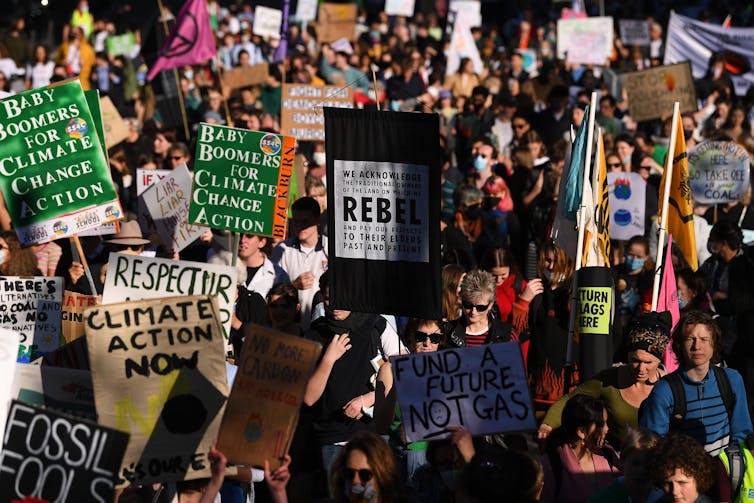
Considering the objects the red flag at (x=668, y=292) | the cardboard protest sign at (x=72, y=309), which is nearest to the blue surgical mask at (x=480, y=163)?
the red flag at (x=668, y=292)

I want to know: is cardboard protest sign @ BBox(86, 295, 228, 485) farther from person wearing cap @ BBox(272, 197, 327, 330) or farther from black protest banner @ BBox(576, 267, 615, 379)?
person wearing cap @ BBox(272, 197, 327, 330)

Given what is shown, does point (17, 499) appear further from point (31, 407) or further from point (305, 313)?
point (305, 313)

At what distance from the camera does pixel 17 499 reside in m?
5.72

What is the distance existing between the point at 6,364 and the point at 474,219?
21.2ft

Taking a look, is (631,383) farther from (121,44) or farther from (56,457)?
(121,44)

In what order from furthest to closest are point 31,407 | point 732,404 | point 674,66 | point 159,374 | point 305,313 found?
1. point 674,66
2. point 305,313
3. point 732,404
4. point 159,374
5. point 31,407

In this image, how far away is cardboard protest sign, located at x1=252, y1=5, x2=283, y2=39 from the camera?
21.6 m

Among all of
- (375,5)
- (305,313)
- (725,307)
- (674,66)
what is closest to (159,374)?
(305,313)

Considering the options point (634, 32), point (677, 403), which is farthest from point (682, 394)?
point (634, 32)

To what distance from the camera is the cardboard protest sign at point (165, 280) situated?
7852 millimetres

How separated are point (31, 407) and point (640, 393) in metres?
3.51

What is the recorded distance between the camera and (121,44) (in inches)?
1033

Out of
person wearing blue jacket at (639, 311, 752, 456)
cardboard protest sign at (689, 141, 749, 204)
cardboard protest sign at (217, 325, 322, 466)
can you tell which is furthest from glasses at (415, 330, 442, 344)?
cardboard protest sign at (689, 141, 749, 204)

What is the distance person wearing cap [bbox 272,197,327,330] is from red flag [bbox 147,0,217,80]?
7271 millimetres
